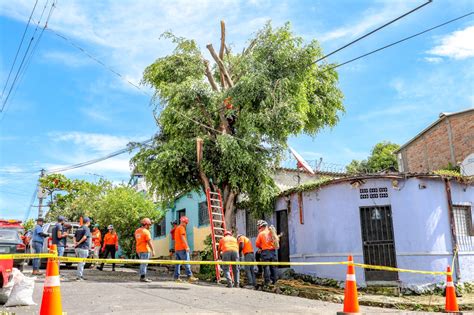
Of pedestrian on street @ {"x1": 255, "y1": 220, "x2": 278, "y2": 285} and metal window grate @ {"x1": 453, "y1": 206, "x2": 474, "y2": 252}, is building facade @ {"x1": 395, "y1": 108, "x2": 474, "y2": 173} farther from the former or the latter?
pedestrian on street @ {"x1": 255, "y1": 220, "x2": 278, "y2": 285}

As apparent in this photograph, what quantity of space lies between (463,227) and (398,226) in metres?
2.12

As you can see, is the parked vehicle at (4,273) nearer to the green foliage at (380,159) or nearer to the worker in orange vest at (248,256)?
the worker in orange vest at (248,256)

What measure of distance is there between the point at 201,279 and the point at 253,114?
5.73 m

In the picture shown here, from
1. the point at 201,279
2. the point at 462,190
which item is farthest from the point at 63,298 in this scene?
the point at 462,190

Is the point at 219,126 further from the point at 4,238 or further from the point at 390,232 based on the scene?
the point at 4,238

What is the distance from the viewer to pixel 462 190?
13.8 m

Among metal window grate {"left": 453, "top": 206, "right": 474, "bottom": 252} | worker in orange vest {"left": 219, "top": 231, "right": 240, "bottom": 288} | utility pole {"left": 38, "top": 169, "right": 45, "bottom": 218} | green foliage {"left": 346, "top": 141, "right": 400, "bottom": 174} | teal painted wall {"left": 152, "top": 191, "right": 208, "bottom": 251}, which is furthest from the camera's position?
green foliage {"left": 346, "top": 141, "right": 400, "bottom": 174}

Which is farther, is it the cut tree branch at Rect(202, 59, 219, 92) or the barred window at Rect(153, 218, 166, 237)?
the barred window at Rect(153, 218, 166, 237)

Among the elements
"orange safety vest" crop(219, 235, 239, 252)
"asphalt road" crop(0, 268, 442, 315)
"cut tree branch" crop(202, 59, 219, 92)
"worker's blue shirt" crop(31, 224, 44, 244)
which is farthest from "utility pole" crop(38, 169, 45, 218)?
"orange safety vest" crop(219, 235, 239, 252)

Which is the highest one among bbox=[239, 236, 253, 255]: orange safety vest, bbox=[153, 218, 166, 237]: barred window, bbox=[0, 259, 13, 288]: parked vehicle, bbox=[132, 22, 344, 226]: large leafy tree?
bbox=[132, 22, 344, 226]: large leafy tree

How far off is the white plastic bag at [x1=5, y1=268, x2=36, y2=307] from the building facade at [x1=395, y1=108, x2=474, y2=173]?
22.3 meters

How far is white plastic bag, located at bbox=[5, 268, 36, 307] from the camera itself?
795 cm

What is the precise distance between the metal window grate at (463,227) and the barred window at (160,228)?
16969mm

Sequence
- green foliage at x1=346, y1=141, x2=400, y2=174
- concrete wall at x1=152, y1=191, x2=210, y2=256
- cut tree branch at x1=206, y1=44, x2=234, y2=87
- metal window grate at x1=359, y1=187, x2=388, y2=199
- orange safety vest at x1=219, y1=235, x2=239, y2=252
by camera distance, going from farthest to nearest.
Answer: green foliage at x1=346, y1=141, x2=400, y2=174 < concrete wall at x1=152, y1=191, x2=210, y2=256 < cut tree branch at x1=206, y1=44, x2=234, y2=87 < metal window grate at x1=359, y1=187, x2=388, y2=199 < orange safety vest at x1=219, y1=235, x2=239, y2=252
